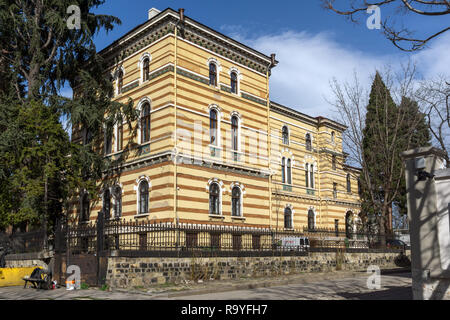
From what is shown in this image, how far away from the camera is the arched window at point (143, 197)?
73.7ft

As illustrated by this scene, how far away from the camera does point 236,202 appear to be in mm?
24609

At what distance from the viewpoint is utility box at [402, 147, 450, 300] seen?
9.44 metres

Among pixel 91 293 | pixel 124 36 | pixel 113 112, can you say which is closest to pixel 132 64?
pixel 124 36

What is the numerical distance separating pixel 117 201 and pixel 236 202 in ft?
21.7

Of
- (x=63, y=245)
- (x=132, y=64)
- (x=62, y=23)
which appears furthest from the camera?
(x=132, y=64)

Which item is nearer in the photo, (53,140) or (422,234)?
(422,234)

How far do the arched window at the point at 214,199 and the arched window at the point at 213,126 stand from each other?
7.74ft

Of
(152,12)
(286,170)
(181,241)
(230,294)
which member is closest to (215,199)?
(181,241)

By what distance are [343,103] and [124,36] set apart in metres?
14.2

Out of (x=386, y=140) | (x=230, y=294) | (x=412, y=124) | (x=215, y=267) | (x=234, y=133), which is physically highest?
(x=412, y=124)

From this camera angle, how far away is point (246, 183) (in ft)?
82.3

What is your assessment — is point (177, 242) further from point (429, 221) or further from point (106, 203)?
point (106, 203)
